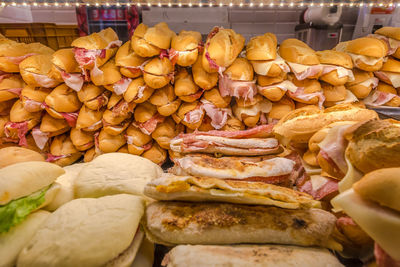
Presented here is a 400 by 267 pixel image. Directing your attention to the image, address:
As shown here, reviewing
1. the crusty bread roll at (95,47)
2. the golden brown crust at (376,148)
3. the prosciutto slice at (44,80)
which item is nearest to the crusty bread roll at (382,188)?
the golden brown crust at (376,148)

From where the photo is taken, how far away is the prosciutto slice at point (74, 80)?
72.4 inches

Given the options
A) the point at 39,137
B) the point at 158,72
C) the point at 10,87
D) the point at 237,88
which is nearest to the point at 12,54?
the point at 10,87

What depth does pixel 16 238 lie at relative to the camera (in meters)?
0.80

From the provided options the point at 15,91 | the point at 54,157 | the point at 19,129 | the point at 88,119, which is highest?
the point at 15,91

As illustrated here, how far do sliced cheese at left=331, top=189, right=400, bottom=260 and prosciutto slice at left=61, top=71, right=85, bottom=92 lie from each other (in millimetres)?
1916

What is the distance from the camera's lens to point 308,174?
1100 millimetres

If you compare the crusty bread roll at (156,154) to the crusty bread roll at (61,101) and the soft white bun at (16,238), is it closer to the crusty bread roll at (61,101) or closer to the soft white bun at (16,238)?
the crusty bread roll at (61,101)

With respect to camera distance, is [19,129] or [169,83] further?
[19,129]

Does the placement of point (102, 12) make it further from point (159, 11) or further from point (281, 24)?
point (281, 24)

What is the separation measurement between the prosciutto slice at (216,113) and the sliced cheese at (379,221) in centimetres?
138

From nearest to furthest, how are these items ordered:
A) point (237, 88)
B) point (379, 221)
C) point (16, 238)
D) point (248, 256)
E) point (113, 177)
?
point (379, 221) → point (248, 256) → point (16, 238) → point (113, 177) → point (237, 88)

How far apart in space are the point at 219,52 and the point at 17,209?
1.40m

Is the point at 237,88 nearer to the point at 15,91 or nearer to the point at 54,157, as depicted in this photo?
the point at 54,157

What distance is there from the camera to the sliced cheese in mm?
547
